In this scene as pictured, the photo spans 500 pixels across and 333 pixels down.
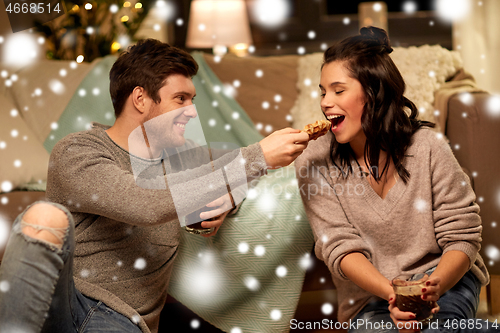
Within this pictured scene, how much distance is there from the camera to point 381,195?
3.56 feet

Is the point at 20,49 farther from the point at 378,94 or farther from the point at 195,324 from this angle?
the point at 378,94

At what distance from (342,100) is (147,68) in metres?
0.48

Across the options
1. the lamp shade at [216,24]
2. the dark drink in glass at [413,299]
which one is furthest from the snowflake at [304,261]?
the lamp shade at [216,24]

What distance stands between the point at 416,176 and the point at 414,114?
0.60 feet

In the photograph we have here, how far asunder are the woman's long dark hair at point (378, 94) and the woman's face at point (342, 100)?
0.01 m

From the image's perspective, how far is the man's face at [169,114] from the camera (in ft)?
3.51

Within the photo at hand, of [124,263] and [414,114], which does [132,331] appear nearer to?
[124,263]

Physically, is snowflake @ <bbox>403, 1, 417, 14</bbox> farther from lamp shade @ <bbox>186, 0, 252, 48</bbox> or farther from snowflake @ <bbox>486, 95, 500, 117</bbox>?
snowflake @ <bbox>486, 95, 500, 117</bbox>

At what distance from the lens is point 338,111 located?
3.43ft

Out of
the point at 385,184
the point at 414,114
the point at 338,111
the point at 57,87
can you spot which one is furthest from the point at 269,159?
the point at 57,87

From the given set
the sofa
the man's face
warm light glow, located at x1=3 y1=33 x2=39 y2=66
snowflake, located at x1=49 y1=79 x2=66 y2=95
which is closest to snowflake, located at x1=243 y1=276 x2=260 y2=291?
the sofa

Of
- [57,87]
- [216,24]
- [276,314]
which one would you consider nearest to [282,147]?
[276,314]

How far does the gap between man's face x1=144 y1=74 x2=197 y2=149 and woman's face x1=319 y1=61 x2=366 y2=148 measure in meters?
0.35

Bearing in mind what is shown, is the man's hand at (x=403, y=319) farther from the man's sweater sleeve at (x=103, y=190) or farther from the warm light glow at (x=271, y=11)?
the warm light glow at (x=271, y=11)
